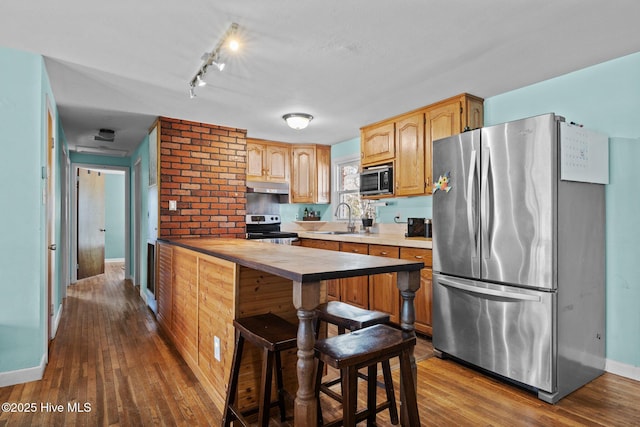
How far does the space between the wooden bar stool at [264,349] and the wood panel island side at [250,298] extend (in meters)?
0.12

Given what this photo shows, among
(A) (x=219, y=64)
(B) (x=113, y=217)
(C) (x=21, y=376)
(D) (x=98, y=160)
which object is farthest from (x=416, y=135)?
(B) (x=113, y=217)

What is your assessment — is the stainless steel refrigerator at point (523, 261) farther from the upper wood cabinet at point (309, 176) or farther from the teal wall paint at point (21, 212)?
the teal wall paint at point (21, 212)

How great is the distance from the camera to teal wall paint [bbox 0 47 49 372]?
8.02 ft

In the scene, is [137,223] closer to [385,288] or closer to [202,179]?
[202,179]

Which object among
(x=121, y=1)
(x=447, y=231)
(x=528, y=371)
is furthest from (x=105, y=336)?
(x=528, y=371)

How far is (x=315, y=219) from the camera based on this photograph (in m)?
5.79

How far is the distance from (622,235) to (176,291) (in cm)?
356

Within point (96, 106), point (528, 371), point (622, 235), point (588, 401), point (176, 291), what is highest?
point (96, 106)

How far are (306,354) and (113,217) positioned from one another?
9.32 m

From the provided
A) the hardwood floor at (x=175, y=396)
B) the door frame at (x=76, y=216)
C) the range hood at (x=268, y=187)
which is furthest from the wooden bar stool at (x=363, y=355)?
the door frame at (x=76, y=216)

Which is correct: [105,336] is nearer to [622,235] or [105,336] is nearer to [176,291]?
[176,291]

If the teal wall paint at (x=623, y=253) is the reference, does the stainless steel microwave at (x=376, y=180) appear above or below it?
above

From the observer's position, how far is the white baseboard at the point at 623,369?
99.0 inches

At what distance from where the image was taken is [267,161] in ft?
17.4
